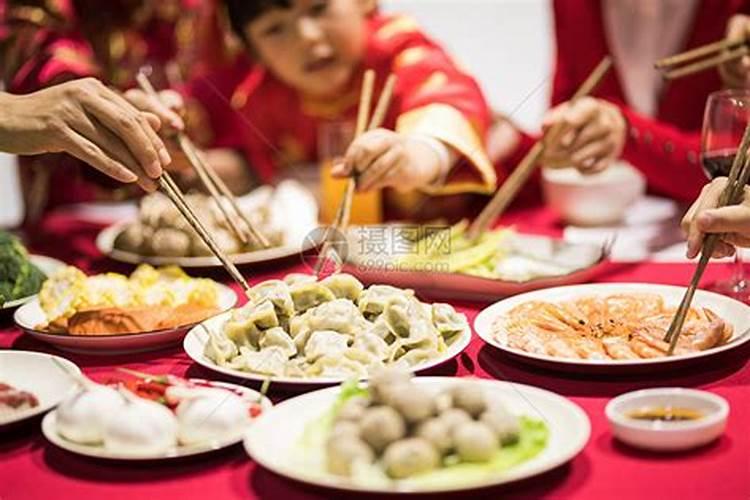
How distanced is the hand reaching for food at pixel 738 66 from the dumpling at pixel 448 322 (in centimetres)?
89

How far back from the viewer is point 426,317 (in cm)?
142

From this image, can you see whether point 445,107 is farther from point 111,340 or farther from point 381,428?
point 381,428

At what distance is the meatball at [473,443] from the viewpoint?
104 centimetres

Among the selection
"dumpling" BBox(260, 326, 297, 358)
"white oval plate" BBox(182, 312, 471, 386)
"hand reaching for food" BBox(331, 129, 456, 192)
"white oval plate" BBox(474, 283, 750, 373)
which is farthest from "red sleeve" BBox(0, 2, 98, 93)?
"white oval plate" BBox(474, 283, 750, 373)

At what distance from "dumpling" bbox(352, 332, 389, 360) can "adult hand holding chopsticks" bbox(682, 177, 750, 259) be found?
0.41 metres

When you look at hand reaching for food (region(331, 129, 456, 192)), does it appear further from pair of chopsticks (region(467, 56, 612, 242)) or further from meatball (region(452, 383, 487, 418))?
meatball (region(452, 383, 487, 418))

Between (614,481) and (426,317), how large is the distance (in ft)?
1.32

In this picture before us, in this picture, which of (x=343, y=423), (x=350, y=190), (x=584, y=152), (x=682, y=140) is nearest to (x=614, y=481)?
(x=343, y=423)

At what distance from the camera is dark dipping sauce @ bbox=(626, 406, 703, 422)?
3.78 feet

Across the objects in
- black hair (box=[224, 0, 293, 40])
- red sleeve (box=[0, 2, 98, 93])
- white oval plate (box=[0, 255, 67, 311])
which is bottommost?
white oval plate (box=[0, 255, 67, 311])

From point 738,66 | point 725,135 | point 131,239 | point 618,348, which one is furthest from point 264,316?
point 738,66

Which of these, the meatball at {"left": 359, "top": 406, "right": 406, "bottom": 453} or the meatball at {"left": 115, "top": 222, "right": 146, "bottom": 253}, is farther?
the meatball at {"left": 115, "top": 222, "right": 146, "bottom": 253}

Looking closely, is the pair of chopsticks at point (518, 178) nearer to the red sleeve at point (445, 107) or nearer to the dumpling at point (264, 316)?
the red sleeve at point (445, 107)

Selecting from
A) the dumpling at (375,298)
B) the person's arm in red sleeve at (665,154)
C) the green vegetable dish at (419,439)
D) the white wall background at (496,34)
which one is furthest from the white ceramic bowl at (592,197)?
the white wall background at (496,34)
